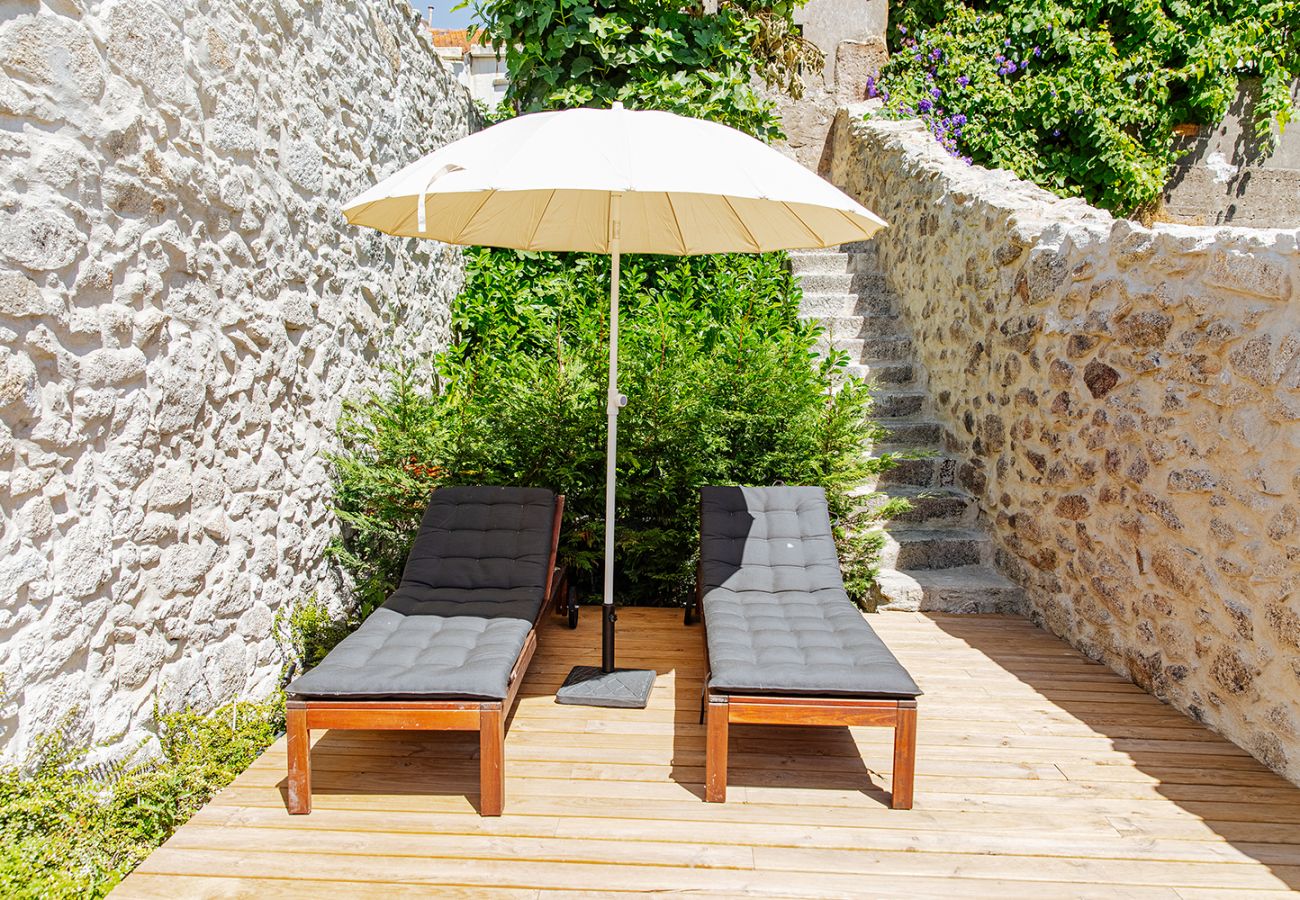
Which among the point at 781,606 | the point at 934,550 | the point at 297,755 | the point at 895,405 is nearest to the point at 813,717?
the point at 781,606

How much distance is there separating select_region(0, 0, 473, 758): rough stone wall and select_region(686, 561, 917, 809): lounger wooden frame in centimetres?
194

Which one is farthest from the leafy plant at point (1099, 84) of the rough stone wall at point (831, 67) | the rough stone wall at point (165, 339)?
the rough stone wall at point (165, 339)

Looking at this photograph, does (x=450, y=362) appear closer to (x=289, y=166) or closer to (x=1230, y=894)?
(x=289, y=166)

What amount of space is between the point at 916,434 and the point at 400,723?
13.7 ft

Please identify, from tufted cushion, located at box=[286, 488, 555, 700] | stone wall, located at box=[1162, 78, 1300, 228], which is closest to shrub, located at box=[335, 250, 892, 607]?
tufted cushion, located at box=[286, 488, 555, 700]

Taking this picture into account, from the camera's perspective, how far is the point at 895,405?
6.10 metres

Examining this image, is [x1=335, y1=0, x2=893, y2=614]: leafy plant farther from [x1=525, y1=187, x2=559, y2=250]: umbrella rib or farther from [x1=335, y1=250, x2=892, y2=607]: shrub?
[x1=525, y1=187, x2=559, y2=250]: umbrella rib

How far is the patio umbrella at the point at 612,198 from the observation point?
2734 mm

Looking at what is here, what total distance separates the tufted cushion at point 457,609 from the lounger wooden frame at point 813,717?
2.43 ft

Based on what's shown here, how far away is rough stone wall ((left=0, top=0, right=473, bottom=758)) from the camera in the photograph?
7.91 ft

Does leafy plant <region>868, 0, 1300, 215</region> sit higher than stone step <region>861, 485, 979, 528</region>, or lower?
higher

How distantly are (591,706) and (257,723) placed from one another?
132 cm

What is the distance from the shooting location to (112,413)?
2.73 meters

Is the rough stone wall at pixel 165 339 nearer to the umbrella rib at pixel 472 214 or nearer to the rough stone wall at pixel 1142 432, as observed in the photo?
the umbrella rib at pixel 472 214
